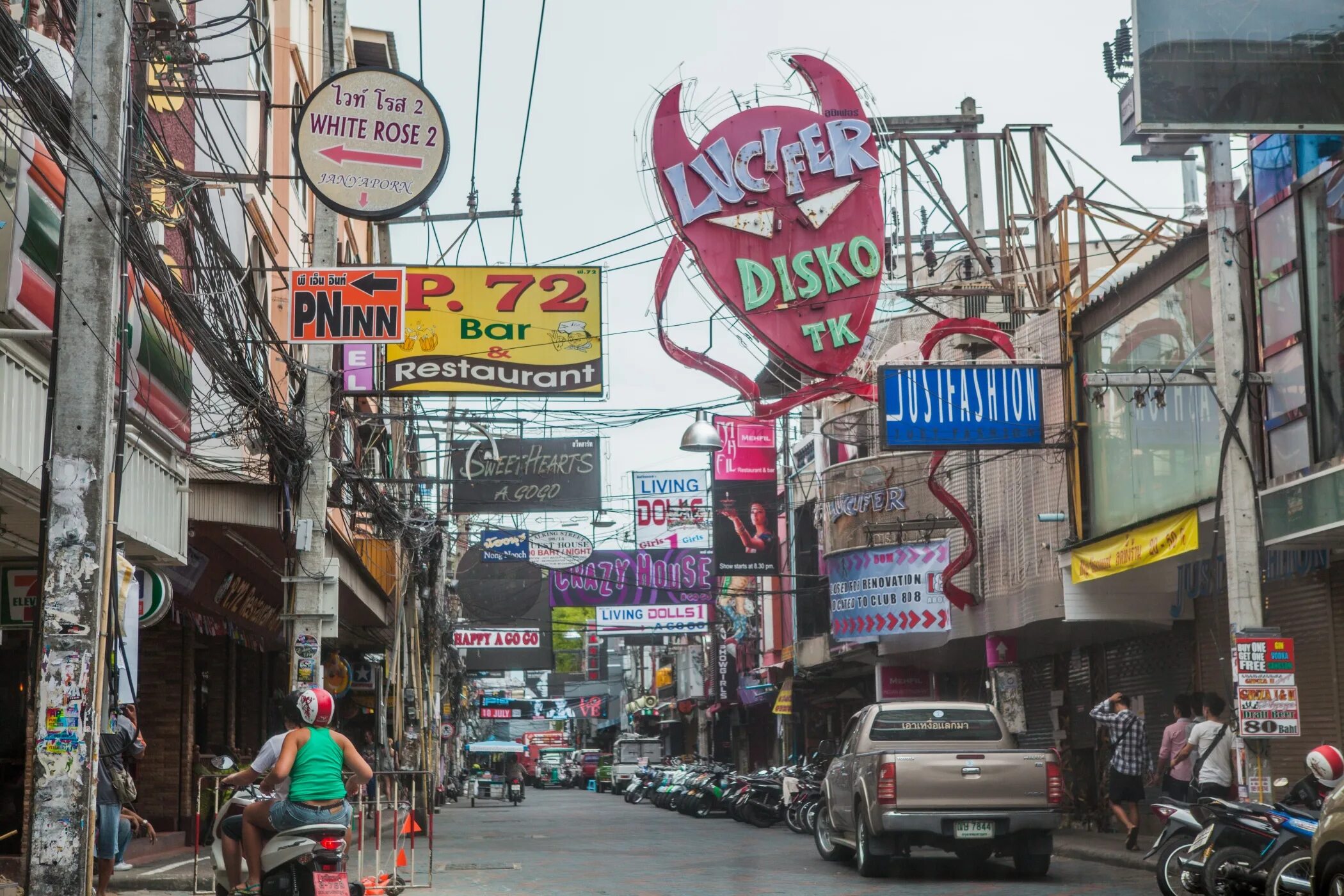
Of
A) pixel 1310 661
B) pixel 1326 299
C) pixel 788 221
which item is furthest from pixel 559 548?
pixel 1326 299

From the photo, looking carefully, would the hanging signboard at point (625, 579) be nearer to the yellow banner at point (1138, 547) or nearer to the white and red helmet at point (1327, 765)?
the yellow banner at point (1138, 547)

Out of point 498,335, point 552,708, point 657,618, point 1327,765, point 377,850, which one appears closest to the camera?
point 1327,765

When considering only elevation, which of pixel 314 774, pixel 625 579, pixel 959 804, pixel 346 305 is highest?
pixel 346 305

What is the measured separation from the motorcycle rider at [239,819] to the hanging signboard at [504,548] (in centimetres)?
2532

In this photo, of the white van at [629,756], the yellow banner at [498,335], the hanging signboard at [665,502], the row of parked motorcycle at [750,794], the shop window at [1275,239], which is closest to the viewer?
the shop window at [1275,239]

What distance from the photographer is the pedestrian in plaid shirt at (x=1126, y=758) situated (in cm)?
1864

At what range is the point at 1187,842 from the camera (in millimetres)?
12109

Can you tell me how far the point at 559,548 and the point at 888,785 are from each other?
19883 millimetres

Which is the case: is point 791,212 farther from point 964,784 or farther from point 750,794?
point 750,794

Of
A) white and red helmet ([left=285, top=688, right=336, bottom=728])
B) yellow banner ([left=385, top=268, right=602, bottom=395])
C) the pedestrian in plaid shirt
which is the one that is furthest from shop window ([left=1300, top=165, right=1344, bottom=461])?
white and red helmet ([left=285, top=688, right=336, bottom=728])

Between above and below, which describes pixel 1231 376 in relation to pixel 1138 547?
above

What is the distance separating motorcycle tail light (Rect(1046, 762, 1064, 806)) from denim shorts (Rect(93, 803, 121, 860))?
8530 mm

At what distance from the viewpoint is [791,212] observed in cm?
2109

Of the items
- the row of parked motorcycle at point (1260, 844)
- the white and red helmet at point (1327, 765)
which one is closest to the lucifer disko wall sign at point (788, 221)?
the row of parked motorcycle at point (1260, 844)
